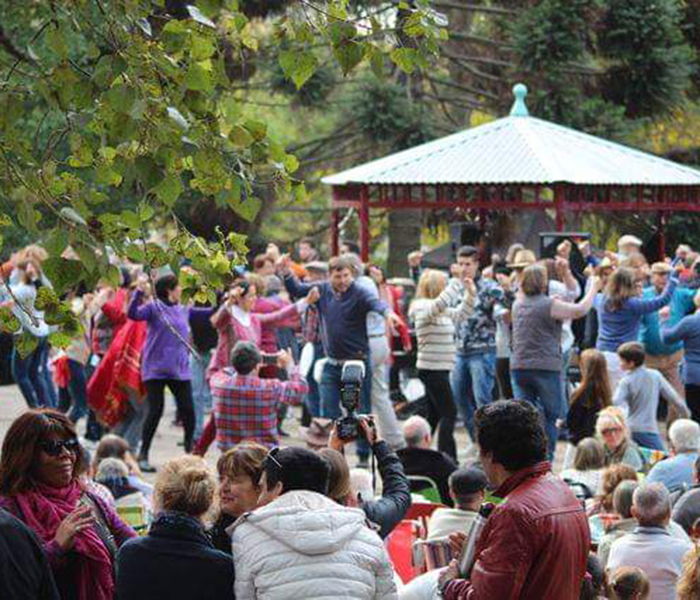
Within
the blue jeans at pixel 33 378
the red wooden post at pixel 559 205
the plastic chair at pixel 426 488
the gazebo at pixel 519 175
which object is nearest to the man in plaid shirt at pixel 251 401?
the plastic chair at pixel 426 488

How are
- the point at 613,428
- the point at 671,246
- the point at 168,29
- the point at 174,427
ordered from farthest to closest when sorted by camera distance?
the point at 671,246 < the point at 174,427 < the point at 613,428 < the point at 168,29

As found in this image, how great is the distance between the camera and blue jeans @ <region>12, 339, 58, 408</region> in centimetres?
1535

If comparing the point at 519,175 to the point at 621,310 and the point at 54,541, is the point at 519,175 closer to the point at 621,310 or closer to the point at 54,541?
the point at 621,310

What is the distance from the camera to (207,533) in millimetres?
5785

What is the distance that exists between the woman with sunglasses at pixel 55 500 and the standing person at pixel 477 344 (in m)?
8.15

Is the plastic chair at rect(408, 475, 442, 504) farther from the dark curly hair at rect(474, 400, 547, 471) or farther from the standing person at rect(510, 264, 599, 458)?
the dark curly hair at rect(474, 400, 547, 471)

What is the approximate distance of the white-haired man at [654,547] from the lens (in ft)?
24.2

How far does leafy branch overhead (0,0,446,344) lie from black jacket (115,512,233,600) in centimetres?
78

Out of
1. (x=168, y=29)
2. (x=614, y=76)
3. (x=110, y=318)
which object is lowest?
(x=110, y=318)

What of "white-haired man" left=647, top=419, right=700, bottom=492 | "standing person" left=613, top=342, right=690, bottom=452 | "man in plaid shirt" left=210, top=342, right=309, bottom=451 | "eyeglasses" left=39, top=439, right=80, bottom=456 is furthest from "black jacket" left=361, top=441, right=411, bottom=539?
"standing person" left=613, top=342, right=690, bottom=452

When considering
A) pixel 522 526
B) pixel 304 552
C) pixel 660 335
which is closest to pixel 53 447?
pixel 304 552

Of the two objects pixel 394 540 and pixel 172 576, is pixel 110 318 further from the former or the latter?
pixel 172 576

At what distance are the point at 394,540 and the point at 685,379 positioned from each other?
19.8 feet

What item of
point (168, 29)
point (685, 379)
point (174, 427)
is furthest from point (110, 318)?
point (168, 29)
